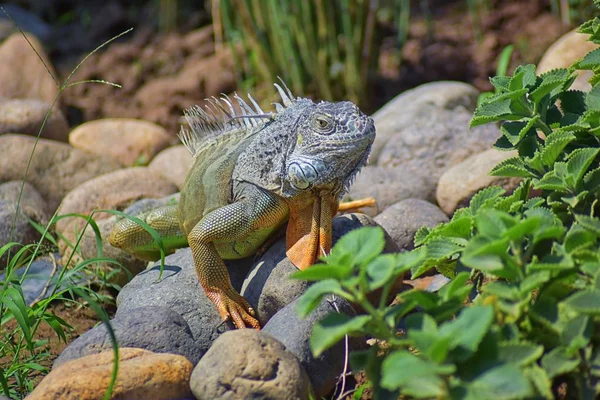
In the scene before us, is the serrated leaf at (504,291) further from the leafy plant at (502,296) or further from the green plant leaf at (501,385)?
the green plant leaf at (501,385)

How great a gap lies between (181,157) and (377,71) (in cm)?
299

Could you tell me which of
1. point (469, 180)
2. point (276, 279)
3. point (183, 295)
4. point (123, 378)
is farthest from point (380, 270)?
point (469, 180)

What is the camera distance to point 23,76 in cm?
1009

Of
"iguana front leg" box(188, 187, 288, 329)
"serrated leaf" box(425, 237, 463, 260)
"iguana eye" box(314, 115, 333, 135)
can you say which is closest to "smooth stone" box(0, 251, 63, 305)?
"iguana front leg" box(188, 187, 288, 329)

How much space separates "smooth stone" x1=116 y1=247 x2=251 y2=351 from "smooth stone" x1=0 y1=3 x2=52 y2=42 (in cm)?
811

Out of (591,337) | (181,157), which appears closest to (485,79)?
(181,157)

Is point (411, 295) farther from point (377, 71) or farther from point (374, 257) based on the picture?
point (377, 71)

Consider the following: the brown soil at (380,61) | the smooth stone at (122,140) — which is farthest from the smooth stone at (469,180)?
the smooth stone at (122,140)

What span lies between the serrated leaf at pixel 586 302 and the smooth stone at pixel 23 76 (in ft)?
27.0

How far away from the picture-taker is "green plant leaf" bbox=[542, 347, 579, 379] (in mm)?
3025

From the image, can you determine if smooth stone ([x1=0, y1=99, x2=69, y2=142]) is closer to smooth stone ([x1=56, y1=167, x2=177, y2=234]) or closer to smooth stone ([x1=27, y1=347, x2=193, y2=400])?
smooth stone ([x1=56, y1=167, x2=177, y2=234])

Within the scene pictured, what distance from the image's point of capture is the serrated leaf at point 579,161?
3.70 metres

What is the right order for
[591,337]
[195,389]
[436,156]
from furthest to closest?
[436,156] < [195,389] < [591,337]

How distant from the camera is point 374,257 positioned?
3217mm
